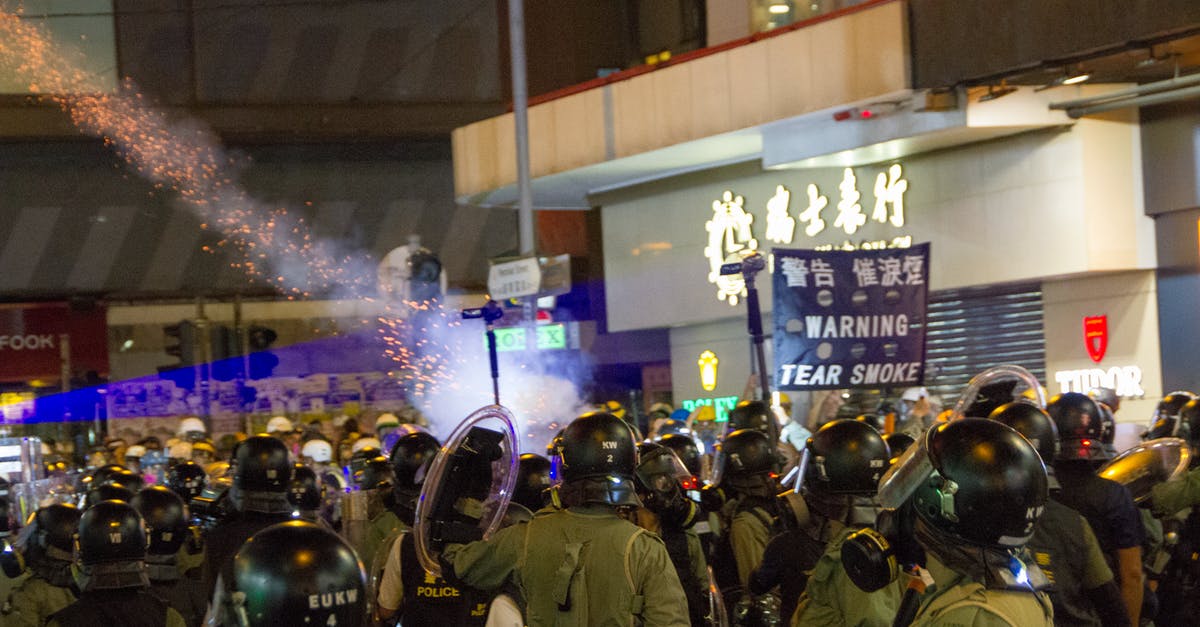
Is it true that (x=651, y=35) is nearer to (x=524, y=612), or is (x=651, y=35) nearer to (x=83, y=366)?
(x=83, y=366)

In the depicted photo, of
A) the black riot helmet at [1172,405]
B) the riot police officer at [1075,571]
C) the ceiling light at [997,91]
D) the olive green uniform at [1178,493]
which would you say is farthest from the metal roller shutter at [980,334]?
the riot police officer at [1075,571]

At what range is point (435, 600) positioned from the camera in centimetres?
675

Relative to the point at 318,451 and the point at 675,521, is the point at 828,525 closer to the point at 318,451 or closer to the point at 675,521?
the point at 675,521

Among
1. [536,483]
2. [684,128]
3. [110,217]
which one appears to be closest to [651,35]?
[684,128]

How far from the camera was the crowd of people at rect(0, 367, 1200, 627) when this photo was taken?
377cm

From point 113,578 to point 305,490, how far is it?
136 inches

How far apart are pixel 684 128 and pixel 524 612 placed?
12.7m

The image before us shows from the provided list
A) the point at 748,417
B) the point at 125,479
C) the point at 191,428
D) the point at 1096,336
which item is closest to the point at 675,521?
the point at 748,417

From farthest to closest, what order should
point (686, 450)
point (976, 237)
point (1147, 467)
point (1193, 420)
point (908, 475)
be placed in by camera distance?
point (976, 237) → point (686, 450) → point (1193, 420) → point (1147, 467) → point (908, 475)

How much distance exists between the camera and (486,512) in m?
6.20

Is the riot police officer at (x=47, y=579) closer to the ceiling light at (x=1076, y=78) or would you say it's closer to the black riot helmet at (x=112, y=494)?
the black riot helmet at (x=112, y=494)

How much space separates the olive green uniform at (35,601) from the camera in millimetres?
7473

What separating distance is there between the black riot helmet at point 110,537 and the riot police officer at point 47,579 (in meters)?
1.47

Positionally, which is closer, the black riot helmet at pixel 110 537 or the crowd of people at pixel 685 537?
the crowd of people at pixel 685 537
